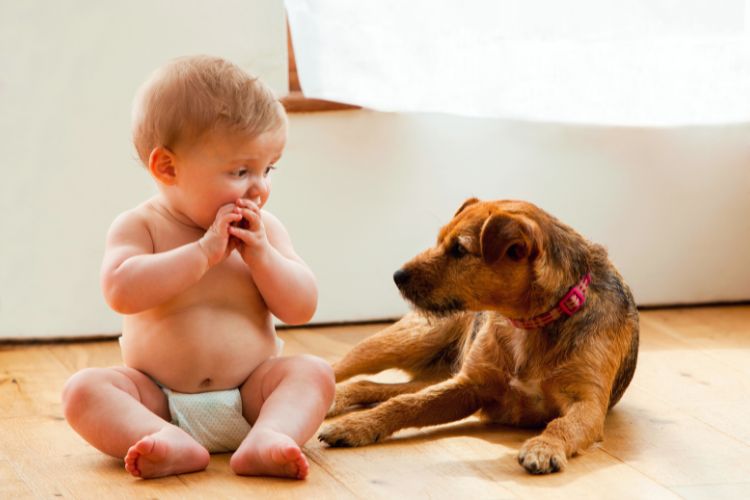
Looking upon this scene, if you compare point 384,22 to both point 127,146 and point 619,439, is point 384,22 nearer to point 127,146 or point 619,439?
point 127,146

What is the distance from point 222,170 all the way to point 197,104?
0.39ft

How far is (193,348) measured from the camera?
1.93 meters

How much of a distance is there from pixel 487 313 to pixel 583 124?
0.95 metres

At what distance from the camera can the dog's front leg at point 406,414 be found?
2.05m

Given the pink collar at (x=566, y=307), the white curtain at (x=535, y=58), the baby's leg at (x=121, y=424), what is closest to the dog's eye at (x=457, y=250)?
the pink collar at (x=566, y=307)

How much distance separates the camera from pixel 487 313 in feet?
7.72

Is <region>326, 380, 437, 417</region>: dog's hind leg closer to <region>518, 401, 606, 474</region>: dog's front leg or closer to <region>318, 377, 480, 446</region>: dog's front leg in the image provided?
<region>318, 377, 480, 446</region>: dog's front leg

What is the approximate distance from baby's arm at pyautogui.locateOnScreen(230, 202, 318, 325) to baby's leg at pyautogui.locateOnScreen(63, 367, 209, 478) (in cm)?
28

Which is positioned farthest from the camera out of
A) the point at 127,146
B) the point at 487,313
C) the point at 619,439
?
the point at 127,146

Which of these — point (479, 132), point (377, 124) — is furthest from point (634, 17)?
point (377, 124)

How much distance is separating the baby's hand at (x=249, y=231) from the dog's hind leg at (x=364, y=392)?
1.68 feet

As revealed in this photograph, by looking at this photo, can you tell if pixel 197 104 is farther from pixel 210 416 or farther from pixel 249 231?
pixel 210 416

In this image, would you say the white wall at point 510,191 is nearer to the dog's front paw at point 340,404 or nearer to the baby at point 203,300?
the dog's front paw at point 340,404

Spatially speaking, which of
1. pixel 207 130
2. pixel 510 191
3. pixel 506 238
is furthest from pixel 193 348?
pixel 510 191
